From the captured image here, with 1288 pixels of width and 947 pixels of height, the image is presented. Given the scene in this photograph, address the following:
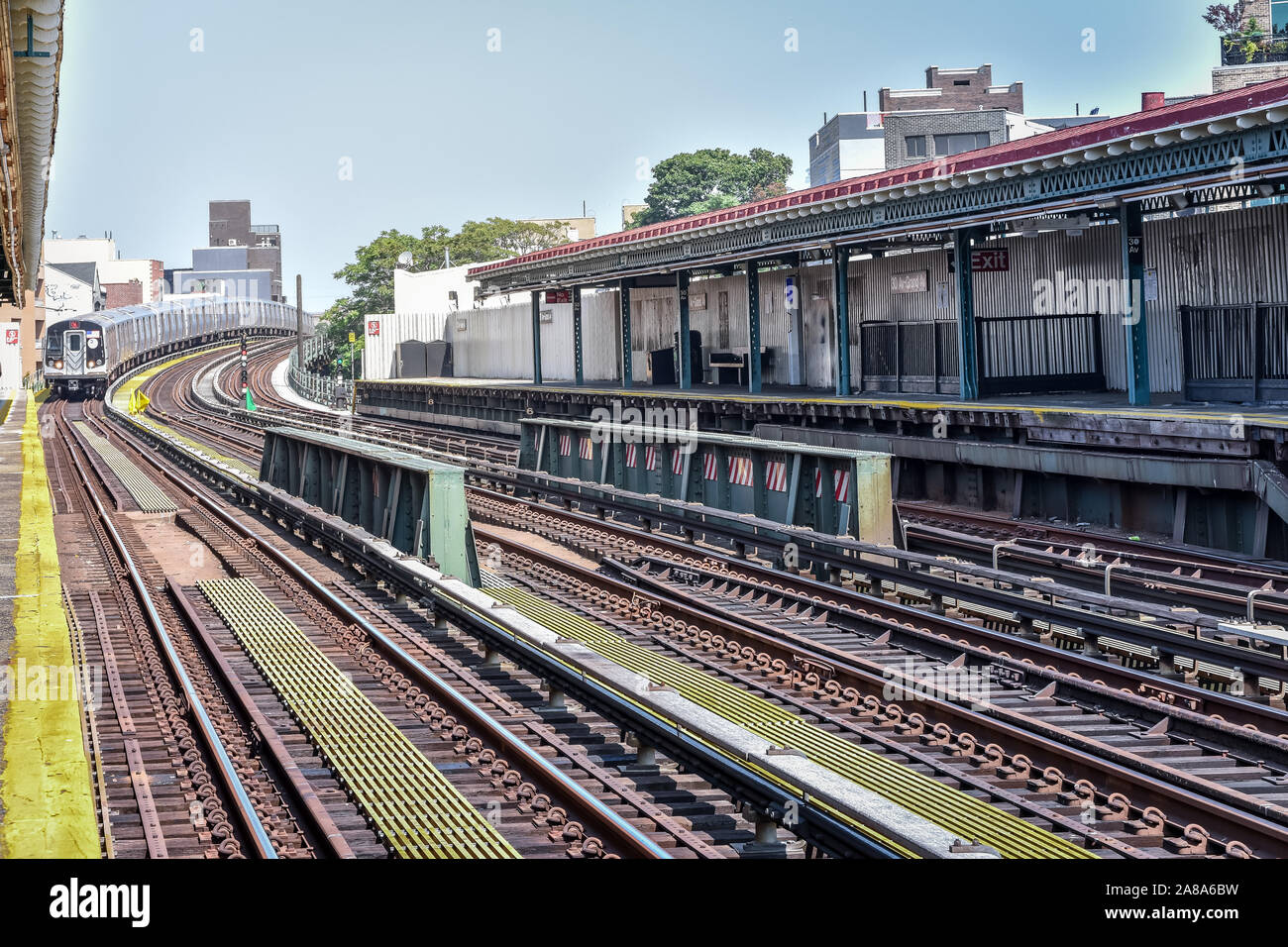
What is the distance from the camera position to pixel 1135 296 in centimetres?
2008

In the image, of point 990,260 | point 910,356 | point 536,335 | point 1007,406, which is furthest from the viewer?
point 536,335

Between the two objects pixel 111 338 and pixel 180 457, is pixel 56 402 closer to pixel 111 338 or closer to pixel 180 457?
pixel 111 338

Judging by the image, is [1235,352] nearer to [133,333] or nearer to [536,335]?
[536,335]

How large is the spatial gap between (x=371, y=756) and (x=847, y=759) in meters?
3.08

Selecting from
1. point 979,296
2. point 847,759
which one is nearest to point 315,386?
point 979,296

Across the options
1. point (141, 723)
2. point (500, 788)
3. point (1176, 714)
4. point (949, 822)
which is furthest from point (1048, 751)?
point (141, 723)

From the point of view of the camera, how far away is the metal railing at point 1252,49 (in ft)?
200

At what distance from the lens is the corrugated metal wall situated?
20.1 metres

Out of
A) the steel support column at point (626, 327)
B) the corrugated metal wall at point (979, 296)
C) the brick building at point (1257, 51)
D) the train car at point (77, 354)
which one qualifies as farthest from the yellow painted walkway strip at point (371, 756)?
the train car at point (77, 354)

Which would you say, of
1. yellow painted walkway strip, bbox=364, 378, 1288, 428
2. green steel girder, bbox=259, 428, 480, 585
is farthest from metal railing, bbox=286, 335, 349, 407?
green steel girder, bbox=259, 428, 480, 585

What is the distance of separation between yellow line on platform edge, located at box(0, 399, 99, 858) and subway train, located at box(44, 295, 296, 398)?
52.3m

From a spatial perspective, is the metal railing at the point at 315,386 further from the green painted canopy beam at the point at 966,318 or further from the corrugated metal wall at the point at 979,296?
the green painted canopy beam at the point at 966,318

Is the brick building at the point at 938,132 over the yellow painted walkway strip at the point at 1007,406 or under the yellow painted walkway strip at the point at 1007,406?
over

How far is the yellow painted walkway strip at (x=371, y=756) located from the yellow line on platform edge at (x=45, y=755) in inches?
59.3
